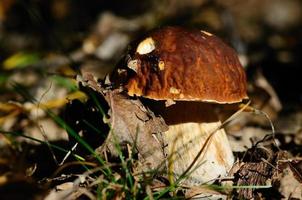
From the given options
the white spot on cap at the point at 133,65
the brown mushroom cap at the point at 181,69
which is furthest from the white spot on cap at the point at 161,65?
the white spot on cap at the point at 133,65

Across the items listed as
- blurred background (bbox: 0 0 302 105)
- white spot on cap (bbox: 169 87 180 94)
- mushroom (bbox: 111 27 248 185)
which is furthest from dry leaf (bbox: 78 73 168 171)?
blurred background (bbox: 0 0 302 105)

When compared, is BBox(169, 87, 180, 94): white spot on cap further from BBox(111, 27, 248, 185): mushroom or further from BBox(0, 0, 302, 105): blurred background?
BBox(0, 0, 302, 105): blurred background

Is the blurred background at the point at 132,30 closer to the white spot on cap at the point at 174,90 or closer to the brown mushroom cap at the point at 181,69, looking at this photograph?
the brown mushroom cap at the point at 181,69

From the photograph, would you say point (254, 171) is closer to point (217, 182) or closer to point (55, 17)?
point (217, 182)

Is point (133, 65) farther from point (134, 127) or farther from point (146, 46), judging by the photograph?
point (134, 127)

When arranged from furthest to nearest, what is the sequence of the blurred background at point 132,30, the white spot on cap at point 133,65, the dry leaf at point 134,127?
the blurred background at point 132,30
the white spot on cap at point 133,65
the dry leaf at point 134,127

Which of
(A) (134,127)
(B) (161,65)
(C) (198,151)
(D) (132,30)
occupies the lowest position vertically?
(C) (198,151)

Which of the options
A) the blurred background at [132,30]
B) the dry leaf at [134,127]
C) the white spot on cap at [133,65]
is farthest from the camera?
the blurred background at [132,30]

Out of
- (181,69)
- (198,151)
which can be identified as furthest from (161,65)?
(198,151)
